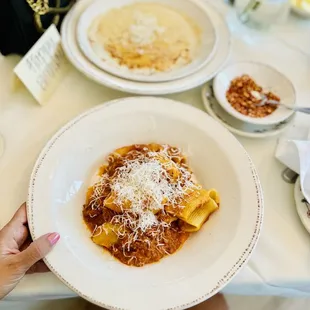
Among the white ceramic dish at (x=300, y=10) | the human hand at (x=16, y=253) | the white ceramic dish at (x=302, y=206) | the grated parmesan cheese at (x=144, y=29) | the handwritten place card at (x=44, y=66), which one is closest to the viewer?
the human hand at (x=16, y=253)

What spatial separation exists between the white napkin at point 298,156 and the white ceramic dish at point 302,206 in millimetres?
23

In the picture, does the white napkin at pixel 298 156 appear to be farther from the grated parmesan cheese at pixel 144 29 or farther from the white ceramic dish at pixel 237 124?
the grated parmesan cheese at pixel 144 29

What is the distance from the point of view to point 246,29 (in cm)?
111

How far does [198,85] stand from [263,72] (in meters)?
0.17

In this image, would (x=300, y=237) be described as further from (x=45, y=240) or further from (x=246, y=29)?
(x=246, y=29)

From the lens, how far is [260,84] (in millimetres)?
964

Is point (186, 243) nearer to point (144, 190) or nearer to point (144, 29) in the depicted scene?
point (144, 190)

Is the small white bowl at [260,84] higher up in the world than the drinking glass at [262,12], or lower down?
lower down

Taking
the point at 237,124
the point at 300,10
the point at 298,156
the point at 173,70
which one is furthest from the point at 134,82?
the point at 300,10

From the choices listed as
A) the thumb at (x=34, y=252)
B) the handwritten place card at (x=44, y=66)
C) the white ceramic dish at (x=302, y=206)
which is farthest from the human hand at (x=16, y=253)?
the white ceramic dish at (x=302, y=206)

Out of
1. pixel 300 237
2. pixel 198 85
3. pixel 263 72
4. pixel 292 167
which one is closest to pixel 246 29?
pixel 263 72

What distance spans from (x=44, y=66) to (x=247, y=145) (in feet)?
1.45

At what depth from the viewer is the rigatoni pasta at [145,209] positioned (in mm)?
697

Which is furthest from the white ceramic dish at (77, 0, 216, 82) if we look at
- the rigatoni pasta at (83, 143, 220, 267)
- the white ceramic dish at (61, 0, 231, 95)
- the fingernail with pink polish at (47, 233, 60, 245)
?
the fingernail with pink polish at (47, 233, 60, 245)
